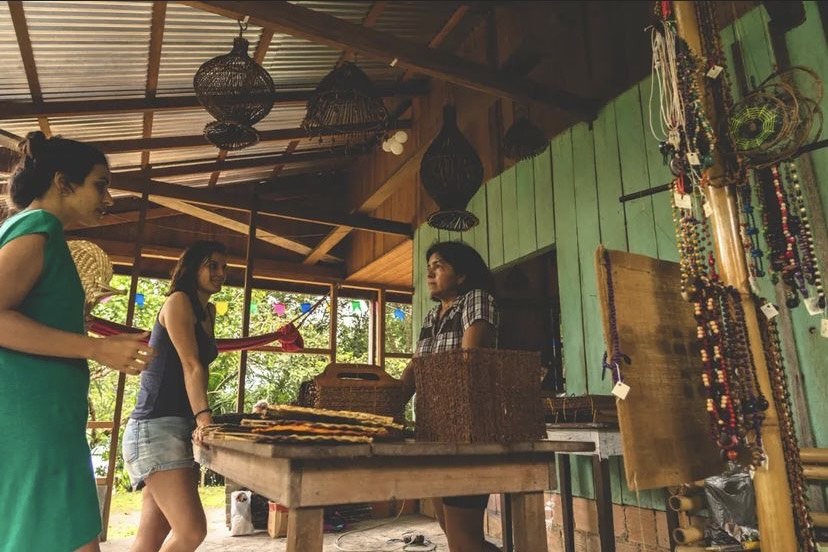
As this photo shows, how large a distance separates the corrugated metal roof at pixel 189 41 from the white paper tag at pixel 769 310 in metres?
3.39

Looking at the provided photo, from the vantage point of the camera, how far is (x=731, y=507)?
2207 millimetres

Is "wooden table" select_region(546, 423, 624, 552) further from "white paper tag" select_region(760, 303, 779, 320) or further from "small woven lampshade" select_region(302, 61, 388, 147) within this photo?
"small woven lampshade" select_region(302, 61, 388, 147)

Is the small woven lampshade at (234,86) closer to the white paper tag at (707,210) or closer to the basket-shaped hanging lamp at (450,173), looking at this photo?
the basket-shaped hanging lamp at (450,173)

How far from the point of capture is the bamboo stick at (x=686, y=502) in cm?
230

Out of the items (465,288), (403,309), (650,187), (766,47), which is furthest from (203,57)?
(403,309)

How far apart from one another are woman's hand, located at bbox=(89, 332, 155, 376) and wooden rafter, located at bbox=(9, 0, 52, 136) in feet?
7.56

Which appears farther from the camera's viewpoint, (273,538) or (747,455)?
(273,538)

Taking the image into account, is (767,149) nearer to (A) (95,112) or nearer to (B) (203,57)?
(B) (203,57)

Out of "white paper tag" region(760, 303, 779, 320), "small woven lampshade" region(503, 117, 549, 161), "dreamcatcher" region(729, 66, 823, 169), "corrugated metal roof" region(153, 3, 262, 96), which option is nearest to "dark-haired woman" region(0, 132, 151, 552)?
"white paper tag" region(760, 303, 779, 320)

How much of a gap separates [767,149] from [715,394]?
738mm

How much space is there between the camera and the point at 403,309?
9305 millimetres

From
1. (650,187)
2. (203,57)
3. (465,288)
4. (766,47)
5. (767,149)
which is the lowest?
(465,288)

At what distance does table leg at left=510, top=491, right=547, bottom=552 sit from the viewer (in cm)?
133

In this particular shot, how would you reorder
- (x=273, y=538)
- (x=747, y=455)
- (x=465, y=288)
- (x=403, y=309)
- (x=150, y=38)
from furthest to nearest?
(x=403, y=309) < (x=273, y=538) < (x=150, y=38) < (x=465, y=288) < (x=747, y=455)
